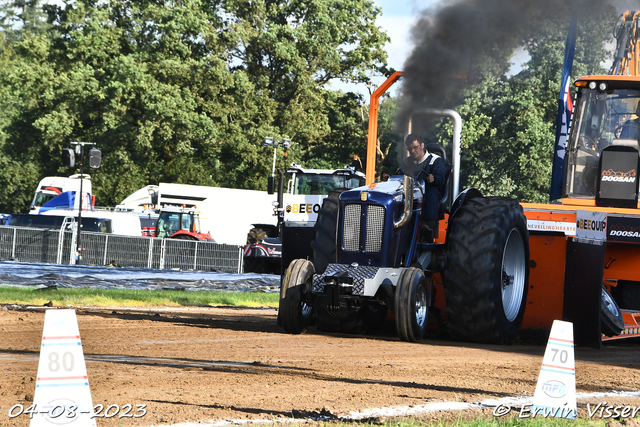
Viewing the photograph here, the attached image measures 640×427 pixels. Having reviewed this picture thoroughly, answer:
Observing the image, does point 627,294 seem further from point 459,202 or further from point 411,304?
point 411,304

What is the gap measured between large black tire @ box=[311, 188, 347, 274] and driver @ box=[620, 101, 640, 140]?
14.9 feet

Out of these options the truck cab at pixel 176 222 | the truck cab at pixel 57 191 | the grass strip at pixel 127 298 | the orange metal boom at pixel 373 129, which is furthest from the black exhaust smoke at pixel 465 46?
the truck cab at pixel 57 191

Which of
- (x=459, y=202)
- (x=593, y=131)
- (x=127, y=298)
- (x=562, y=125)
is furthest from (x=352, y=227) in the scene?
(x=127, y=298)

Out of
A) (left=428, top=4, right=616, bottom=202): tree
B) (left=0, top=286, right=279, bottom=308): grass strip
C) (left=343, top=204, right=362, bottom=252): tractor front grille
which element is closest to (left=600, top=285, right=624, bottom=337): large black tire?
(left=343, top=204, right=362, bottom=252): tractor front grille

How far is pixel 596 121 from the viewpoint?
11.6 meters

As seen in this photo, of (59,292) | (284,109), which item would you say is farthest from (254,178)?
(59,292)

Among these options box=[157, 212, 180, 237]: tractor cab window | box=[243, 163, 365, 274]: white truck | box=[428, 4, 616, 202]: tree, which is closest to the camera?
box=[243, 163, 365, 274]: white truck

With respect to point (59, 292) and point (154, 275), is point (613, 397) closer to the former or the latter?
point (59, 292)

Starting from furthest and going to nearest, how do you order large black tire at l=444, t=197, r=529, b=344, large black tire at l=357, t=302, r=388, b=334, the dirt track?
large black tire at l=357, t=302, r=388, b=334
large black tire at l=444, t=197, r=529, b=344
the dirt track

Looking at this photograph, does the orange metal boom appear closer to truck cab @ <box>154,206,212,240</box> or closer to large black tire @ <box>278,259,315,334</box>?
large black tire @ <box>278,259,315,334</box>

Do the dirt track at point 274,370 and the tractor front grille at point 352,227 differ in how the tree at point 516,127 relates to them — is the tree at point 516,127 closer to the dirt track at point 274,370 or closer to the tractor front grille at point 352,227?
the dirt track at point 274,370

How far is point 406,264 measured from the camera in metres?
9.03

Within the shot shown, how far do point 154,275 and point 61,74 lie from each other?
87.2 feet

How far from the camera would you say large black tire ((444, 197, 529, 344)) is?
→ 869 cm
